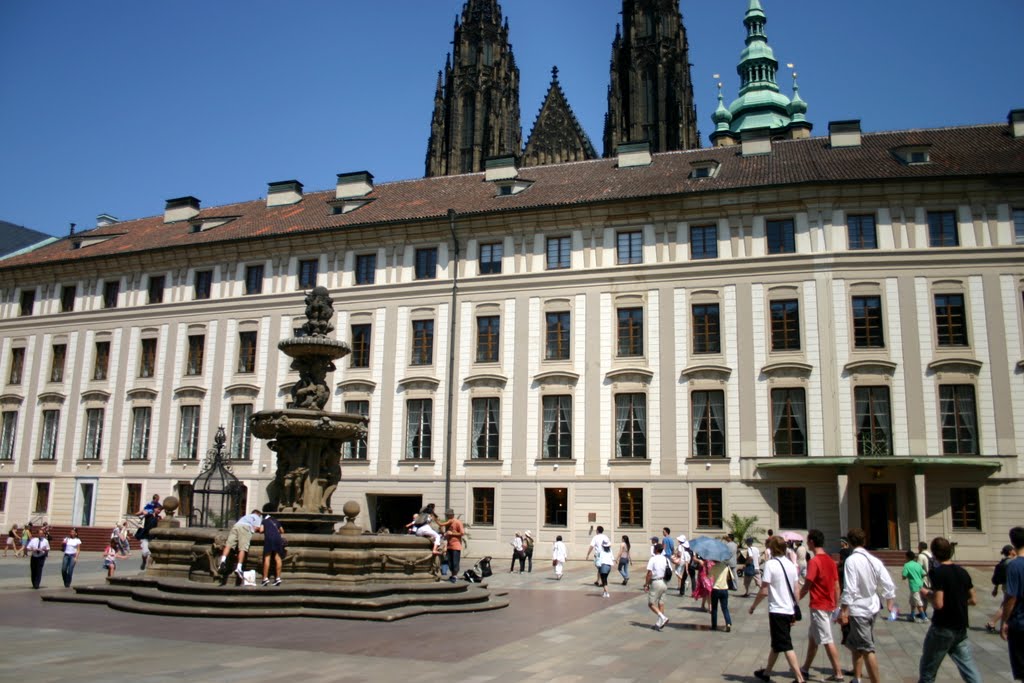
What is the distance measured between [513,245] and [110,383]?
21.1m

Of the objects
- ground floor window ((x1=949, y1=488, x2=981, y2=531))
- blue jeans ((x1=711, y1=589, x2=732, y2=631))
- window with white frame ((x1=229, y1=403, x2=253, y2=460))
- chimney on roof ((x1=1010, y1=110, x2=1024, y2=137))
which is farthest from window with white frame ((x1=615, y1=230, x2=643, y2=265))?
blue jeans ((x1=711, y1=589, x2=732, y2=631))

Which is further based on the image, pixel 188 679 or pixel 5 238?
pixel 5 238

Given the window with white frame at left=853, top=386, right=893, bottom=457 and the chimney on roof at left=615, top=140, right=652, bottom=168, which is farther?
the chimney on roof at left=615, top=140, right=652, bottom=168

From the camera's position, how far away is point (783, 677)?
11477 mm

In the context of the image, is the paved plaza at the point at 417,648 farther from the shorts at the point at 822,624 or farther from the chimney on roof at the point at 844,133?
the chimney on roof at the point at 844,133

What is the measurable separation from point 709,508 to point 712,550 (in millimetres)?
17267

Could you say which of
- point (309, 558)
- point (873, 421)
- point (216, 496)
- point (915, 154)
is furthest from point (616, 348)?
point (309, 558)

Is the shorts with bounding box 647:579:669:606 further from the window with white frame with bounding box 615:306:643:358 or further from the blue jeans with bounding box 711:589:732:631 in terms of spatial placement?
the window with white frame with bounding box 615:306:643:358

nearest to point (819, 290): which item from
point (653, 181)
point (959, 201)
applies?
point (959, 201)

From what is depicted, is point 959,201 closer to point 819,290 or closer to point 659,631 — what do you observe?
point 819,290

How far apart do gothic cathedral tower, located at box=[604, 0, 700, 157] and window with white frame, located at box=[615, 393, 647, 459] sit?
45633 millimetres

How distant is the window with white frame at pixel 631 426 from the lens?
33969 millimetres

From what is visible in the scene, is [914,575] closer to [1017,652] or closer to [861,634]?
[861,634]

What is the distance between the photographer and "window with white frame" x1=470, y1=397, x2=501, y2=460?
35869mm
